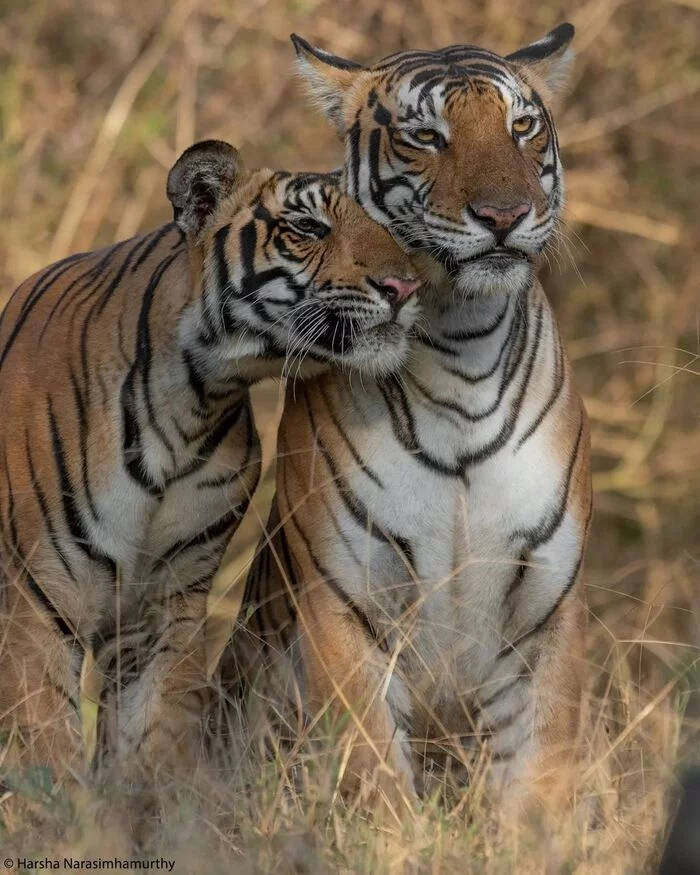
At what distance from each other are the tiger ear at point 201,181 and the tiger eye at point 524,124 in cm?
68

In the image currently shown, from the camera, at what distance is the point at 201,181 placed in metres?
3.86

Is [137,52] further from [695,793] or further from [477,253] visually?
[695,793]

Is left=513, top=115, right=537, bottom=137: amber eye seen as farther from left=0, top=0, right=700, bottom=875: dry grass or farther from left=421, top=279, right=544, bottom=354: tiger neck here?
left=0, top=0, right=700, bottom=875: dry grass

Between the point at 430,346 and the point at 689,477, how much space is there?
5.03 m

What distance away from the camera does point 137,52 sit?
8438 mm

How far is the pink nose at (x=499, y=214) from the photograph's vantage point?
3.40 m

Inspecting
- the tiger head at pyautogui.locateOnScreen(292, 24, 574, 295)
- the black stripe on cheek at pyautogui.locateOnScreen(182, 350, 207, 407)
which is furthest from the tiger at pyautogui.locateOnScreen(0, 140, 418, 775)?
the tiger head at pyautogui.locateOnScreen(292, 24, 574, 295)

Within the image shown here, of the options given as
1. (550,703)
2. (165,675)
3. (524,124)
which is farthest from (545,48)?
(165,675)

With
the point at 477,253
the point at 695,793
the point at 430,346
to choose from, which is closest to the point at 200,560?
the point at 430,346

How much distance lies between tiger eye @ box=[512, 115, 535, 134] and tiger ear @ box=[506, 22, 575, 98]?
0.28 m

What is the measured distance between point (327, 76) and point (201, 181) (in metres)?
0.41

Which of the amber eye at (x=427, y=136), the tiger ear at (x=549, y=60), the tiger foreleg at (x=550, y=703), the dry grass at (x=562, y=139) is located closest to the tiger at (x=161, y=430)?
the amber eye at (x=427, y=136)

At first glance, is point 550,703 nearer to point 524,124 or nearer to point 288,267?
point 288,267

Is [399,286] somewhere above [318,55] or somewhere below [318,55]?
below
